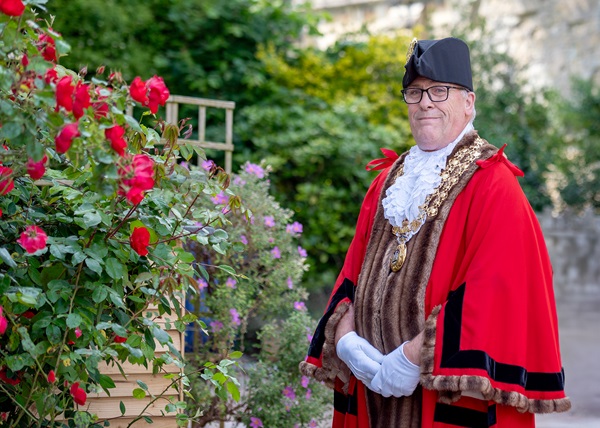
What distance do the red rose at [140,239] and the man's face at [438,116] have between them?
0.92 meters

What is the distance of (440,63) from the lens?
2467 mm

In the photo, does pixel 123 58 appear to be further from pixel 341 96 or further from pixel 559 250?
pixel 559 250

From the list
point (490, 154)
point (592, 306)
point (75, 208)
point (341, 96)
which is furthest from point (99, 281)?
point (592, 306)

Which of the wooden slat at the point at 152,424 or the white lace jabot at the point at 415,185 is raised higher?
the white lace jabot at the point at 415,185

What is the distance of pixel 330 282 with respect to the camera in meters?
6.98

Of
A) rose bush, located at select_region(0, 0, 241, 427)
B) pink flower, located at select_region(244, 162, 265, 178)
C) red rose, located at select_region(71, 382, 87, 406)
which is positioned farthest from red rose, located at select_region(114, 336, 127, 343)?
pink flower, located at select_region(244, 162, 265, 178)

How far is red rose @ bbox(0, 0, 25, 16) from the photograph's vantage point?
1.65 m

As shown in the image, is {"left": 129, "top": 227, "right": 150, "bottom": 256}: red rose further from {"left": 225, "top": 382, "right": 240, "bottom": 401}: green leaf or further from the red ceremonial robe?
the red ceremonial robe

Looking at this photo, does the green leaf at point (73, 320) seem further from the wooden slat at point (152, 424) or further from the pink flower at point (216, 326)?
the pink flower at point (216, 326)

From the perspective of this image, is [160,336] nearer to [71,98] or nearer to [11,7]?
[71,98]

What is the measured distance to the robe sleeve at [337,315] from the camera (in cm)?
258

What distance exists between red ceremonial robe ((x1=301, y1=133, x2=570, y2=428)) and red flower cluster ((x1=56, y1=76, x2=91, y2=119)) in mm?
1110

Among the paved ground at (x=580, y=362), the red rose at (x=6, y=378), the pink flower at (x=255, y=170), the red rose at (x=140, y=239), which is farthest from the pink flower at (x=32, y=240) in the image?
the paved ground at (x=580, y=362)

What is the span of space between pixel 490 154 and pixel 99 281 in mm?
1185
